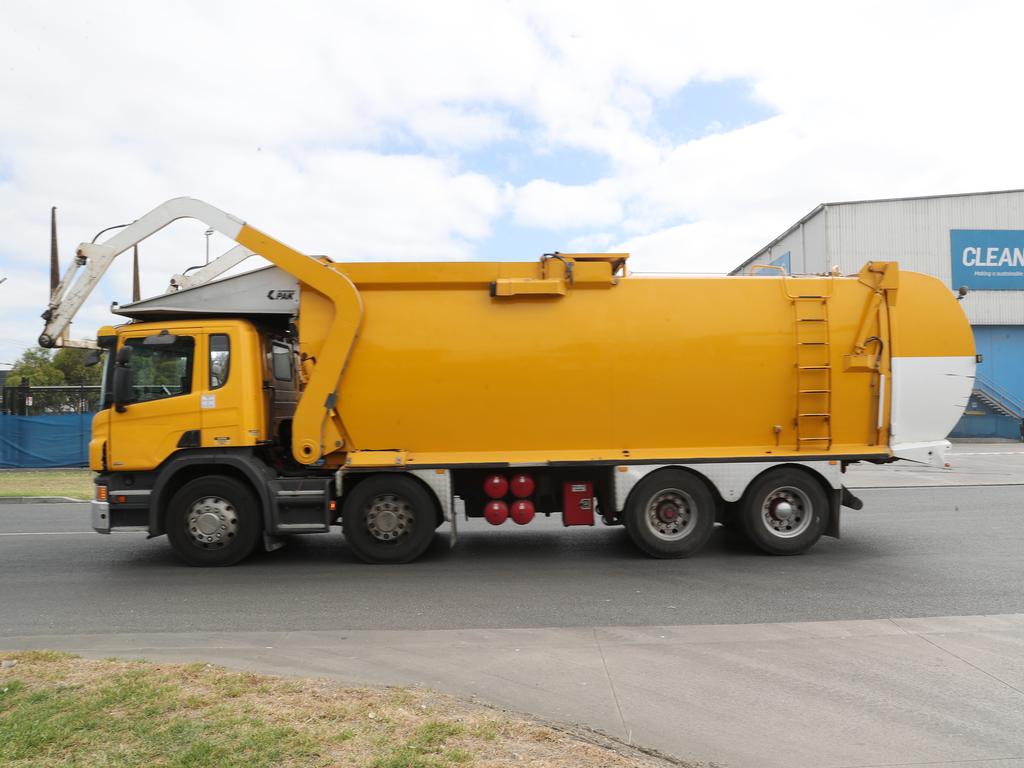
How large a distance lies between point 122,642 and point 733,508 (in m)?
6.11

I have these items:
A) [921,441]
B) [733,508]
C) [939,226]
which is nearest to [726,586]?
[733,508]

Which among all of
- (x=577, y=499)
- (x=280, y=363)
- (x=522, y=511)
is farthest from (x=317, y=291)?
(x=577, y=499)

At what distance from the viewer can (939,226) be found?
1313 inches

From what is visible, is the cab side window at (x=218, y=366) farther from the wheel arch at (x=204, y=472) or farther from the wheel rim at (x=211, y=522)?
the wheel rim at (x=211, y=522)

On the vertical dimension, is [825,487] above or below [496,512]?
above

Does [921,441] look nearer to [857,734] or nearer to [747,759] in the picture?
[857,734]

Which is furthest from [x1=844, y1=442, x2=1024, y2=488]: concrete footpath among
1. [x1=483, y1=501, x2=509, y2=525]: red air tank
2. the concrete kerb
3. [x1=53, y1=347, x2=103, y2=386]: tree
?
[x1=53, y1=347, x2=103, y2=386]: tree

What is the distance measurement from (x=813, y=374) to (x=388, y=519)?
481 cm

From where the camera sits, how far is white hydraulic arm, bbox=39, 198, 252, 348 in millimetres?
8359

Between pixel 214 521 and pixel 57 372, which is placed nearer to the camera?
pixel 214 521

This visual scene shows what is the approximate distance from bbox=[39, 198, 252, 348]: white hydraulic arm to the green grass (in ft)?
25.7

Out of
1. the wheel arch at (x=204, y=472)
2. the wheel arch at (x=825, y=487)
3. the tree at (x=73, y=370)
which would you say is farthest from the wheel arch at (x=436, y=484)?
the tree at (x=73, y=370)

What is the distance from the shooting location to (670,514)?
829 centimetres

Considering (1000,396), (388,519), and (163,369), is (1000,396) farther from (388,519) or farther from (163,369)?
(163,369)
